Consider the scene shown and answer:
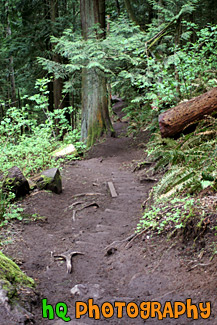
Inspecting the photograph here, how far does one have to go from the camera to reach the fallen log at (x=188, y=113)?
21.7 feet

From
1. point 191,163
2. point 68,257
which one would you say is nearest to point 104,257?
point 68,257

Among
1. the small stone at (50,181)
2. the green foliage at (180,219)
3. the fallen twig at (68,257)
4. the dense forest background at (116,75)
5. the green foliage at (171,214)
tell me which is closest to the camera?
the green foliage at (180,219)

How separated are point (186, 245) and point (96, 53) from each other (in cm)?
764

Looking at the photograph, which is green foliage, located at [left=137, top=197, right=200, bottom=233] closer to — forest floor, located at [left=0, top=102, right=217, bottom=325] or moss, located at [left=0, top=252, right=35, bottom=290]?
forest floor, located at [left=0, top=102, right=217, bottom=325]

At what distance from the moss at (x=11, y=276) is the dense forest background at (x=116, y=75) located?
7.37 feet

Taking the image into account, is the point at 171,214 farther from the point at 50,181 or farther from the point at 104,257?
the point at 50,181

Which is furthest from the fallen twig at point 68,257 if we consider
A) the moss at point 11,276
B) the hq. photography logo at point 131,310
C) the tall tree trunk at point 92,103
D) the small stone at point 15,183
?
the tall tree trunk at point 92,103

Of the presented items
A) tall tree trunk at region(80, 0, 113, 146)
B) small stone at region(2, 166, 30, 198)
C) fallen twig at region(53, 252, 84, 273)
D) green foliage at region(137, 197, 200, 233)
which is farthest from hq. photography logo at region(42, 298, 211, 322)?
tall tree trunk at region(80, 0, 113, 146)

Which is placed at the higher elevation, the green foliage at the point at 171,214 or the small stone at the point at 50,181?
the green foliage at the point at 171,214

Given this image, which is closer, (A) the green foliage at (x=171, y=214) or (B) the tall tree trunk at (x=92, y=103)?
(A) the green foliage at (x=171, y=214)

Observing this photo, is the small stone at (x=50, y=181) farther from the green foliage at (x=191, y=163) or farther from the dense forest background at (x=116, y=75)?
the green foliage at (x=191, y=163)

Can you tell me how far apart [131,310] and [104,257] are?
1.52 metres

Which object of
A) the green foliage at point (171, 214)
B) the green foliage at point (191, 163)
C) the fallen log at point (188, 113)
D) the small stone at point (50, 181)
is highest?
the fallen log at point (188, 113)

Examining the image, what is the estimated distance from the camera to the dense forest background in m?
6.32
